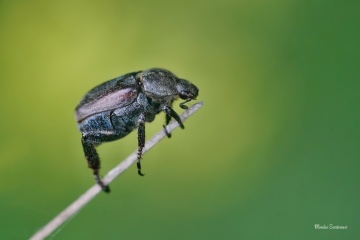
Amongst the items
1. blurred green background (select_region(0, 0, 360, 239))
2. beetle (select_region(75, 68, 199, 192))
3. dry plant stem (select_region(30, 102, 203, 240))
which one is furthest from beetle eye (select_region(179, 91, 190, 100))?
dry plant stem (select_region(30, 102, 203, 240))

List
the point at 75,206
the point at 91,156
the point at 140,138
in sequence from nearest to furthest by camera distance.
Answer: the point at 75,206 < the point at 140,138 < the point at 91,156

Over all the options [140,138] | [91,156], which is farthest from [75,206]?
[91,156]

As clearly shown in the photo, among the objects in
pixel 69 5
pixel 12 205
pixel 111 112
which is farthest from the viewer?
pixel 69 5

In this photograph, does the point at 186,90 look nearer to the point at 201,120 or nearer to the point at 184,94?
the point at 184,94

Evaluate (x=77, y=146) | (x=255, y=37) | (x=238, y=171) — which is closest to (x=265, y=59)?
(x=255, y=37)

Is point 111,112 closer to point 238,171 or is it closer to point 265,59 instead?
point 238,171

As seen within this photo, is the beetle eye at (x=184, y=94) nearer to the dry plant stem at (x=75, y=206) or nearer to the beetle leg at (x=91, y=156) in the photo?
the beetle leg at (x=91, y=156)
